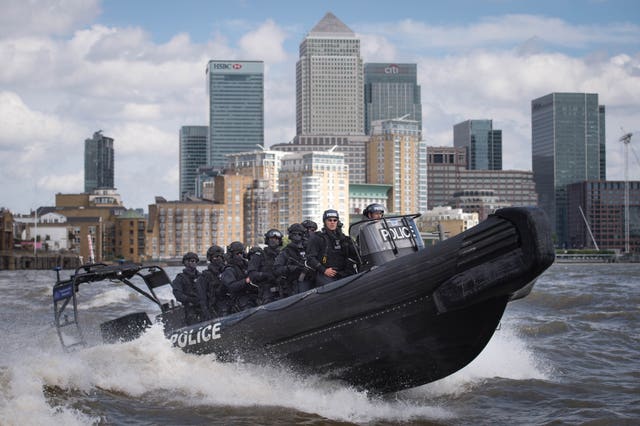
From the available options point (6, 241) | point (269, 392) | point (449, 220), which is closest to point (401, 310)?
point (269, 392)

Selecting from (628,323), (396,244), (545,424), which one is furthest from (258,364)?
(628,323)

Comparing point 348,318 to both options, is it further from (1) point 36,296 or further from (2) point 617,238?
(2) point 617,238

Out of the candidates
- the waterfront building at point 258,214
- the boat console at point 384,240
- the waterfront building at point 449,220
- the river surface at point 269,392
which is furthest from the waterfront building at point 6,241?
the boat console at point 384,240

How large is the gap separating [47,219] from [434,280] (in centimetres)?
13815

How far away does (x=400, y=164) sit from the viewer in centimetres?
17575

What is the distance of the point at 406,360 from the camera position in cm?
983

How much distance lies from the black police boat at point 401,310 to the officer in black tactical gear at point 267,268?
3.88 ft

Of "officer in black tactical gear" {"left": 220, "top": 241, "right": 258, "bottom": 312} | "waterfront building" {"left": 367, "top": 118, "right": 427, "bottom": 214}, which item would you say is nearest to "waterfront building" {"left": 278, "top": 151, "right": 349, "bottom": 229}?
"waterfront building" {"left": 367, "top": 118, "right": 427, "bottom": 214}

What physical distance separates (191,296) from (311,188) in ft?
434

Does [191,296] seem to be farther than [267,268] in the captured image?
Yes

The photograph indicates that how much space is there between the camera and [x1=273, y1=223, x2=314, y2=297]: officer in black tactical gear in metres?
11.4

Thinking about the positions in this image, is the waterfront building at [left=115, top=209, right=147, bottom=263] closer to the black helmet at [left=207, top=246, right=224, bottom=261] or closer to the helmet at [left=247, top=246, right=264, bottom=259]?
the black helmet at [left=207, top=246, right=224, bottom=261]

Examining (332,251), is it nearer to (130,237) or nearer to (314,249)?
(314,249)

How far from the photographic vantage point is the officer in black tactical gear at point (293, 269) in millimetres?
11359
